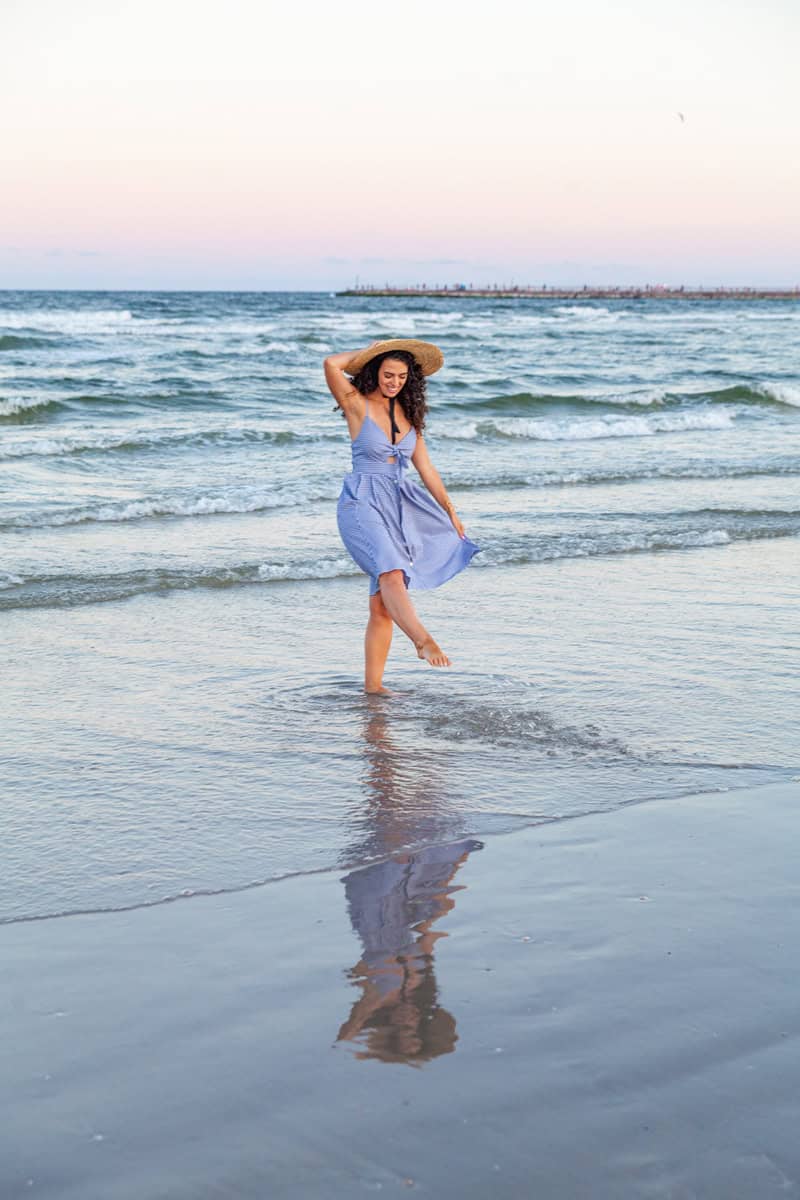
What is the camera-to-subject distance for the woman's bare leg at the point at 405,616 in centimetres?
526

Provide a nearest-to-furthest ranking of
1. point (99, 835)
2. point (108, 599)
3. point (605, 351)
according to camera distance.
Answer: point (99, 835)
point (108, 599)
point (605, 351)

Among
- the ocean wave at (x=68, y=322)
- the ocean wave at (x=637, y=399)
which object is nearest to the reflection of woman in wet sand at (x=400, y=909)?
the ocean wave at (x=637, y=399)

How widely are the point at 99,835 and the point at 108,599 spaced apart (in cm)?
364

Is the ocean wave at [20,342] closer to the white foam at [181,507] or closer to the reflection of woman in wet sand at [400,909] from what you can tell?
the white foam at [181,507]

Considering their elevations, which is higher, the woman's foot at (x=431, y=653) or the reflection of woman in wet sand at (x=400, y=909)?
the woman's foot at (x=431, y=653)

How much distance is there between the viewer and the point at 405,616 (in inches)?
213

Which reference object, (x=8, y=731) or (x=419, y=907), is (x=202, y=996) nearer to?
(x=419, y=907)

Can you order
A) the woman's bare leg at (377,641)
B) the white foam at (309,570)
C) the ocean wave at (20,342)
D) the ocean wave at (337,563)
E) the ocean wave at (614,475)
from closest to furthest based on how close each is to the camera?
the woman's bare leg at (377,641), the ocean wave at (337,563), the white foam at (309,570), the ocean wave at (614,475), the ocean wave at (20,342)

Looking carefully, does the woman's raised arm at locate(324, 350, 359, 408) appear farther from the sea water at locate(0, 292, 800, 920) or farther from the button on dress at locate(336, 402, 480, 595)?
the sea water at locate(0, 292, 800, 920)

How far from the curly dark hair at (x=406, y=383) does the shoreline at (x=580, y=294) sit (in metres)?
121

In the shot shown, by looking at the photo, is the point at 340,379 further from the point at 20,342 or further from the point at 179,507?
the point at 20,342

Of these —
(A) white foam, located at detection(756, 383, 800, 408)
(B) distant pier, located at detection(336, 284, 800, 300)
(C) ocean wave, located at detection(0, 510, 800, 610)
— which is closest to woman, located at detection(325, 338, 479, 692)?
(C) ocean wave, located at detection(0, 510, 800, 610)

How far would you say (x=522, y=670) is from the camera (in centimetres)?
603

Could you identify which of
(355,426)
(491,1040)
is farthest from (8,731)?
(491,1040)
